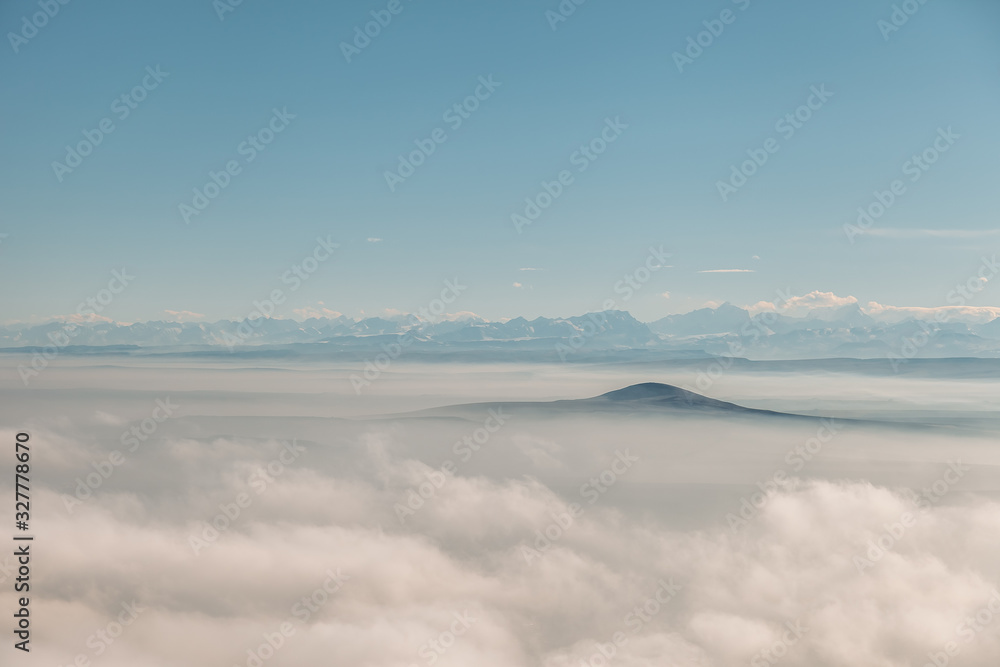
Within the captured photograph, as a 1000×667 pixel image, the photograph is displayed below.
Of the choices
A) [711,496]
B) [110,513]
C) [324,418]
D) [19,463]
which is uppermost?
[324,418]

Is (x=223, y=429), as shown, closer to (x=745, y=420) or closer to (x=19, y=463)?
(x=745, y=420)

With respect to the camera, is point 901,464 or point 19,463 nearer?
point 19,463

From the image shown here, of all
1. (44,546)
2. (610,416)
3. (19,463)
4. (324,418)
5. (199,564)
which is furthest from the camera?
(324,418)

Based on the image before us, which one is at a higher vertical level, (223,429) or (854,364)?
(854,364)

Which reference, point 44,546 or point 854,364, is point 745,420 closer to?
point 854,364

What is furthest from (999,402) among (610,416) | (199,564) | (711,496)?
(199,564)

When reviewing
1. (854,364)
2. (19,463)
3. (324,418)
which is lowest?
(19,463)

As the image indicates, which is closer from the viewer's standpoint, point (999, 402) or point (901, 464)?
point (901, 464)

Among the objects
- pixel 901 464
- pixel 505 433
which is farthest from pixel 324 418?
pixel 901 464

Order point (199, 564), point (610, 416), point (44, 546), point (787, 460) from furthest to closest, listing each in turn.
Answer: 1. point (610, 416)
2. point (787, 460)
3. point (199, 564)
4. point (44, 546)
